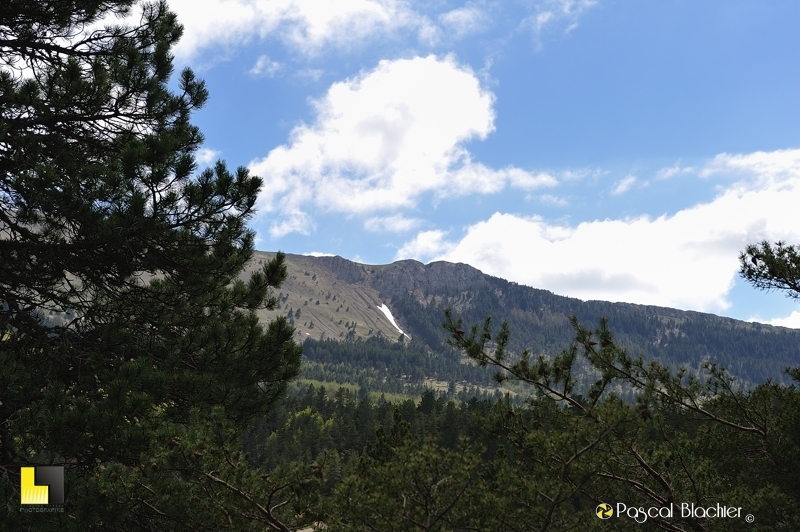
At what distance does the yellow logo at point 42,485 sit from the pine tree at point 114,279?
0.15 metres

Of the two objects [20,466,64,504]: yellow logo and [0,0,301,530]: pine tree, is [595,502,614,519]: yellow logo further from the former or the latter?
[20,466,64,504]: yellow logo

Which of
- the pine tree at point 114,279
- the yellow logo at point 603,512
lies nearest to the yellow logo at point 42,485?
the pine tree at point 114,279

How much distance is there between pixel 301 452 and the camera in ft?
271

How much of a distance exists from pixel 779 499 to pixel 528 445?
4.67 metres

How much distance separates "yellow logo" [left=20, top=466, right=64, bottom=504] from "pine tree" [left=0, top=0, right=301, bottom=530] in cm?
15

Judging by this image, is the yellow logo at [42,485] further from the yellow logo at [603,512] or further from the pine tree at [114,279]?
the yellow logo at [603,512]

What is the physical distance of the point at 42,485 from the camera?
7.98m

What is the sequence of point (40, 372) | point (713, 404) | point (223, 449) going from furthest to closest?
point (713, 404) → point (40, 372) → point (223, 449)

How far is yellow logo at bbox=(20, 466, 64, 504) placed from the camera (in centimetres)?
785

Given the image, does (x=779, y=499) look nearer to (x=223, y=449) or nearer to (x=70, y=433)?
(x=223, y=449)

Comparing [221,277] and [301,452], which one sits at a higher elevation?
[221,277]

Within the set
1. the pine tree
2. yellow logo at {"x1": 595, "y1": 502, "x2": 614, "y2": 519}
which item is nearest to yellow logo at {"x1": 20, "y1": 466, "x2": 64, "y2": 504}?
the pine tree

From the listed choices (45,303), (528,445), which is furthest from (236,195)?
(528,445)

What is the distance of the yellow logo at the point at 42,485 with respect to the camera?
309 inches
